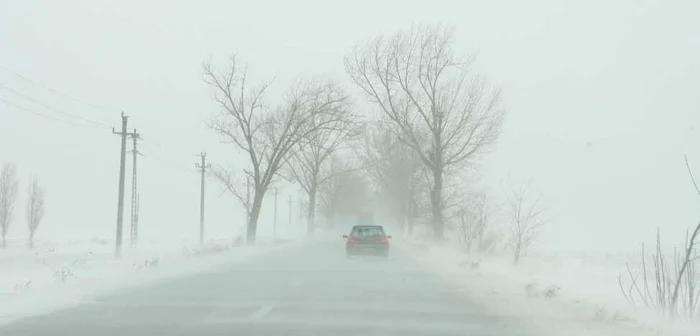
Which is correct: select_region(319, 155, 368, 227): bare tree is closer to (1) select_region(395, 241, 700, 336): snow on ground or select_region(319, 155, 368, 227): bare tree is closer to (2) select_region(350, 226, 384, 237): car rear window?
(2) select_region(350, 226, 384, 237): car rear window

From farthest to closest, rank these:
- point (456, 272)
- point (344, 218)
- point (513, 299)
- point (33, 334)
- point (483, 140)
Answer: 1. point (344, 218)
2. point (483, 140)
3. point (456, 272)
4. point (513, 299)
5. point (33, 334)

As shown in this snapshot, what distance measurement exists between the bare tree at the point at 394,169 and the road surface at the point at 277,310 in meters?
38.3

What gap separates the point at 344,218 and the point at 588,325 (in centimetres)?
9308

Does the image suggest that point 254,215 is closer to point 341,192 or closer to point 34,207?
point 34,207

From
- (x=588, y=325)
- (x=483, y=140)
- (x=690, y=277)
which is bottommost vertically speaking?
(x=588, y=325)

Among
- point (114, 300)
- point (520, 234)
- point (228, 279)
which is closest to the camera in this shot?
point (114, 300)

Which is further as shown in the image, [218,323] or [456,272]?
[456,272]

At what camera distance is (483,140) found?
140 ft

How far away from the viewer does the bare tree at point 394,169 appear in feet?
191

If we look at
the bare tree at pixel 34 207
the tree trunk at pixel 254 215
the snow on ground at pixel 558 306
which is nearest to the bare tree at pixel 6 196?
the bare tree at pixel 34 207

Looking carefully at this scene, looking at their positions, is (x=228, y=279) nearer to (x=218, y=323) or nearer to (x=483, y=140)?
(x=218, y=323)

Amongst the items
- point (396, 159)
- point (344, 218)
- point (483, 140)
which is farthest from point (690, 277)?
point (344, 218)

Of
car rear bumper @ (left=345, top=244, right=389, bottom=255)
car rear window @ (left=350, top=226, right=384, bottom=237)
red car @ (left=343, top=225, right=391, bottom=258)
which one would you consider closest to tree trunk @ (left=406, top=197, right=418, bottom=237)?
car rear window @ (left=350, top=226, right=384, bottom=237)

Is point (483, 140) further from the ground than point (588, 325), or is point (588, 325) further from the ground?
point (483, 140)
